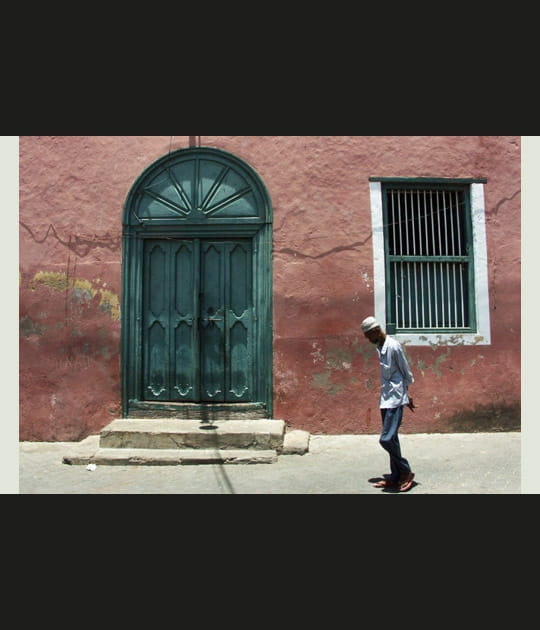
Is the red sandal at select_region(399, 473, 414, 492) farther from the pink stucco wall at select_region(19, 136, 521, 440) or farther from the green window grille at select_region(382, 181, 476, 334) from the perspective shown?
the green window grille at select_region(382, 181, 476, 334)

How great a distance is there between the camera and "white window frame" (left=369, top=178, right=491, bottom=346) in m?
7.39

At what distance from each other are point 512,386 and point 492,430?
619 mm

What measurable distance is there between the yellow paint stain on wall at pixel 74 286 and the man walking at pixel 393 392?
3.53 m

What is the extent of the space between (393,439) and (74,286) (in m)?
4.48

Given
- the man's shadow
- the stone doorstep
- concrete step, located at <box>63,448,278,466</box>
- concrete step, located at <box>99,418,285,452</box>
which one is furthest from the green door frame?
the man's shadow

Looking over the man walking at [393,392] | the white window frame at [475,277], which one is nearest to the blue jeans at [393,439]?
the man walking at [393,392]

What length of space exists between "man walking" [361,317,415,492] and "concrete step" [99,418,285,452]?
1.63m

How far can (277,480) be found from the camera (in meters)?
5.77

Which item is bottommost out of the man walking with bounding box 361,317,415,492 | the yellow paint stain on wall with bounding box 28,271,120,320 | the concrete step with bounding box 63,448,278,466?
the concrete step with bounding box 63,448,278,466

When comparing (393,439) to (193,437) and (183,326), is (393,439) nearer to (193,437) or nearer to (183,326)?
(193,437)

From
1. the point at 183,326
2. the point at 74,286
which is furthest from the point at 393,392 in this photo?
the point at 74,286

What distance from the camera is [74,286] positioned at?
7.46m

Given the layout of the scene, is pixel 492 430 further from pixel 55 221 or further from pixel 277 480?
pixel 55 221

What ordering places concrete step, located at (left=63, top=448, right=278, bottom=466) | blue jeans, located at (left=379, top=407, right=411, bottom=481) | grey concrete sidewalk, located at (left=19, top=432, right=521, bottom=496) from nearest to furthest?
blue jeans, located at (left=379, top=407, right=411, bottom=481), grey concrete sidewalk, located at (left=19, top=432, right=521, bottom=496), concrete step, located at (left=63, top=448, right=278, bottom=466)
